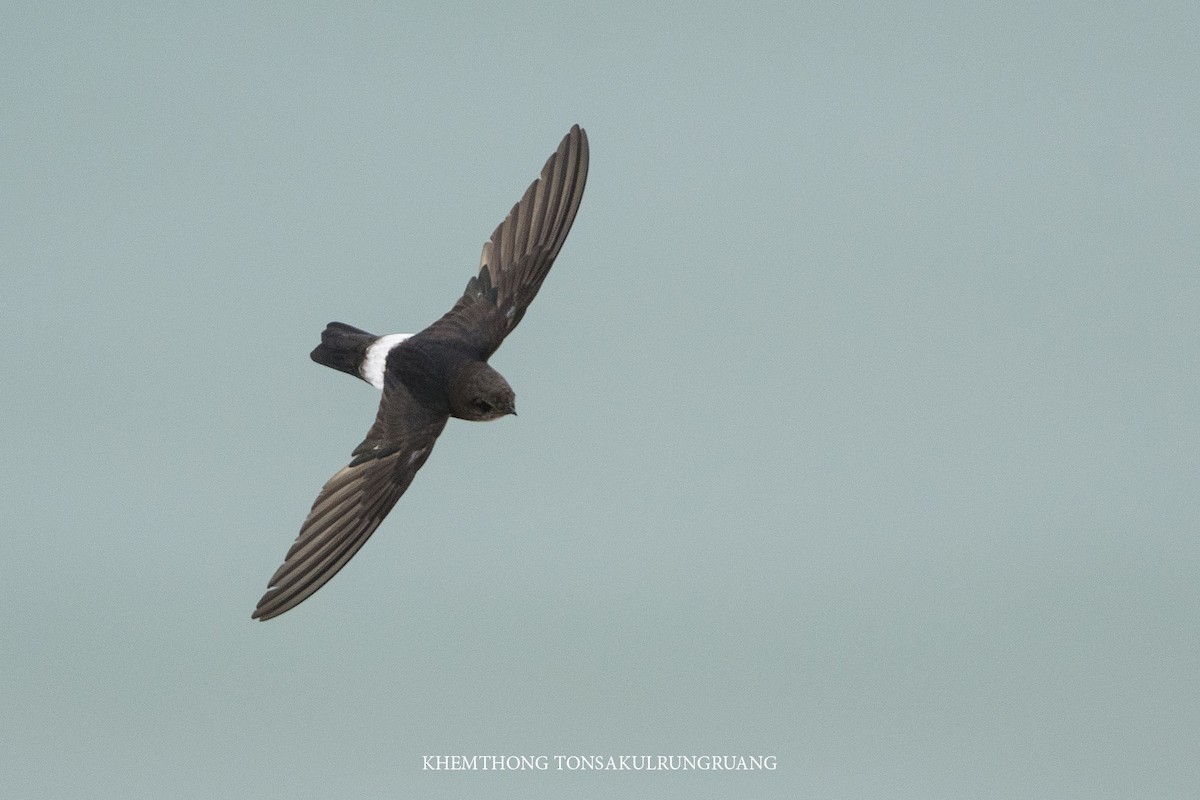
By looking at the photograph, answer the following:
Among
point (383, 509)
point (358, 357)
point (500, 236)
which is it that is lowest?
point (383, 509)

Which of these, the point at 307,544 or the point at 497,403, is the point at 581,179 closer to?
the point at 497,403

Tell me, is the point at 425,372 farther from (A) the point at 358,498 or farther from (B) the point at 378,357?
(A) the point at 358,498

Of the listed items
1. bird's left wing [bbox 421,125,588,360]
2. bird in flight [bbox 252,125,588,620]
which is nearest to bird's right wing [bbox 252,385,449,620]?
bird in flight [bbox 252,125,588,620]

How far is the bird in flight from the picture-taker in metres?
3.79

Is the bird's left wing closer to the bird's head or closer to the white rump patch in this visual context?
the white rump patch

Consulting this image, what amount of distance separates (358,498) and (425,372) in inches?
12.2

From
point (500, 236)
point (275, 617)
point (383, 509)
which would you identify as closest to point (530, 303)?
point (500, 236)

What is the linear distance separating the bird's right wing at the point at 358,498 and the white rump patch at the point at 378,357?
8cm

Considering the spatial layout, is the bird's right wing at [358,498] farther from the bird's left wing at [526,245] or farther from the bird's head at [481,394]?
the bird's left wing at [526,245]

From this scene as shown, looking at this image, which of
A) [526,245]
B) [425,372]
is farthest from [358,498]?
[526,245]

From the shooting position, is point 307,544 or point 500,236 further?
point 500,236

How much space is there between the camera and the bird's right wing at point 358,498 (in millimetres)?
3744

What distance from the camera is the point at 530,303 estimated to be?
4.11 metres

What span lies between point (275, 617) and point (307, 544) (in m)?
0.17
